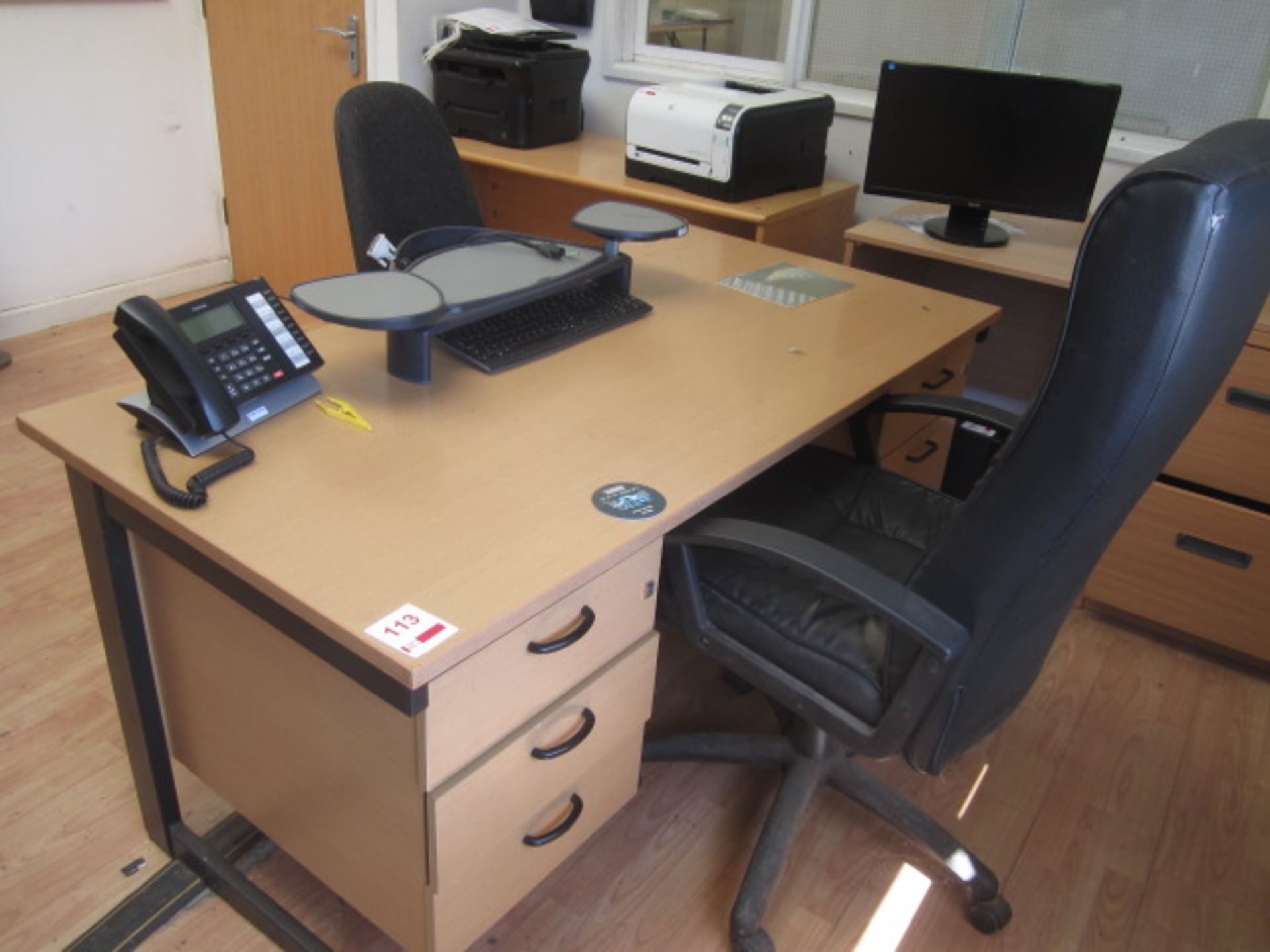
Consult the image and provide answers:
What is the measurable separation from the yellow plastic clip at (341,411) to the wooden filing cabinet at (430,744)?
274mm

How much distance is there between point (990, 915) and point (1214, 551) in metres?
1.02

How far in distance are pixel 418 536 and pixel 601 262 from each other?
0.76 m

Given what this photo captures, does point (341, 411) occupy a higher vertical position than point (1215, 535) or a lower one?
higher

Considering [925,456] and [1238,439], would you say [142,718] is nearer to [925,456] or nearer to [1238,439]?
[925,456]

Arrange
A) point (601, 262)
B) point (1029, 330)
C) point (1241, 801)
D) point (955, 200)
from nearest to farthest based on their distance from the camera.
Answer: point (601, 262), point (1241, 801), point (955, 200), point (1029, 330)

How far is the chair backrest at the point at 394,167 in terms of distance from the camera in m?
2.04

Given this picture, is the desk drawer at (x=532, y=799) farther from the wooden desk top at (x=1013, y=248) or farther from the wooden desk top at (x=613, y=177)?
the wooden desk top at (x=613, y=177)

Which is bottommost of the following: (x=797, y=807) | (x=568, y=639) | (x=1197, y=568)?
(x=797, y=807)

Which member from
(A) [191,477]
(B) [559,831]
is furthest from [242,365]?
(B) [559,831]

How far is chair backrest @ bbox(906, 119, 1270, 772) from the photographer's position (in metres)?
0.86

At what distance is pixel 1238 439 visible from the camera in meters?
2.05

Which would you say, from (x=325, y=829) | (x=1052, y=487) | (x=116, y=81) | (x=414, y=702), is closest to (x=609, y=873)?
(x=325, y=829)

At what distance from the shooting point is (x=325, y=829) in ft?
4.23

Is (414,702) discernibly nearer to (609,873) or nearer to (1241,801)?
(609,873)
